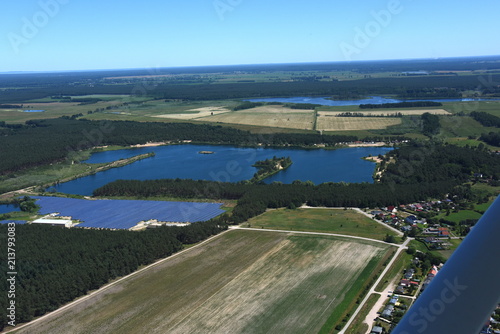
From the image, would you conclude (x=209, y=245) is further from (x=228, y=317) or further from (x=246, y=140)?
(x=246, y=140)

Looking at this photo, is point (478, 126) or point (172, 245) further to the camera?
point (478, 126)

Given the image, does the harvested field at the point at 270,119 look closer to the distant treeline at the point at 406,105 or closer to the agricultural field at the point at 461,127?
the distant treeline at the point at 406,105

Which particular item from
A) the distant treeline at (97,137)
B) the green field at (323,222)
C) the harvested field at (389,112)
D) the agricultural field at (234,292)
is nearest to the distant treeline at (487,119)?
the harvested field at (389,112)

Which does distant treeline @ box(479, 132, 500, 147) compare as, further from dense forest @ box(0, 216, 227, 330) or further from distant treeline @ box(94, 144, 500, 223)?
dense forest @ box(0, 216, 227, 330)

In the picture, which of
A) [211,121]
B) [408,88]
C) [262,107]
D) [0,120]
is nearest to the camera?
[211,121]

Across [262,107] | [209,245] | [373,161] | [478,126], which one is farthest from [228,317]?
[262,107]
